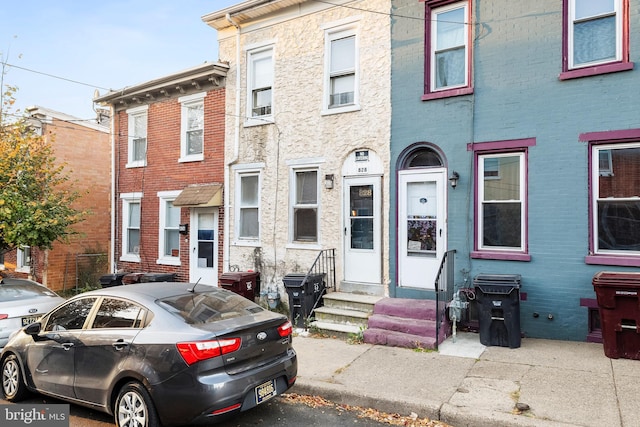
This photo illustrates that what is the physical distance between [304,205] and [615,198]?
5.93 m

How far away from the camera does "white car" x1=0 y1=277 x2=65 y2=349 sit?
7059 millimetres

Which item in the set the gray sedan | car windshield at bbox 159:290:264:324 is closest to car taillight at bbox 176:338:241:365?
the gray sedan

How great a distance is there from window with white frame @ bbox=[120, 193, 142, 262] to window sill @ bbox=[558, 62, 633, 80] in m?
11.6

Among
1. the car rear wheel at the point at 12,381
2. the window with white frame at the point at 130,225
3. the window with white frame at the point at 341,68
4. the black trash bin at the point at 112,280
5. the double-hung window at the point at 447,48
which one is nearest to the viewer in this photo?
the car rear wheel at the point at 12,381

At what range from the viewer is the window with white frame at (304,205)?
10203 mm

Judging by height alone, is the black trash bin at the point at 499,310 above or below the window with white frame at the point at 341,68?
below

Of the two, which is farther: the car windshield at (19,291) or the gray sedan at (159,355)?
the car windshield at (19,291)

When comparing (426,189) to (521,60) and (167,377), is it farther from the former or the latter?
(167,377)

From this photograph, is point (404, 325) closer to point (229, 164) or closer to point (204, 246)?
point (229, 164)

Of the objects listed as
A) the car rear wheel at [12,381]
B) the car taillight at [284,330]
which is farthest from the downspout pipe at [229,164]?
the car taillight at [284,330]

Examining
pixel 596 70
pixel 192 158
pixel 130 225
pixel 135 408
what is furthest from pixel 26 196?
pixel 596 70

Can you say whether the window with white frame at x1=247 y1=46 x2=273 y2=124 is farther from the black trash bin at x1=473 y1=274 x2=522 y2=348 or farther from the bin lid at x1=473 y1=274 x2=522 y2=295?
the black trash bin at x1=473 y1=274 x2=522 y2=348

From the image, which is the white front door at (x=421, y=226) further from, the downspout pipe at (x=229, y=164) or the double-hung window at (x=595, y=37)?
the downspout pipe at (x=229, y=164)

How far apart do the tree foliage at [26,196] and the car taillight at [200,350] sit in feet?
27.8
